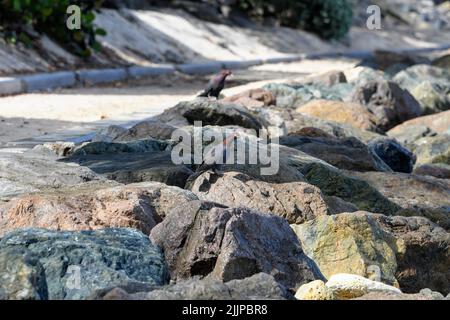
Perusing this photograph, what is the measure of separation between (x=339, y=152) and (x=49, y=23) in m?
8.92

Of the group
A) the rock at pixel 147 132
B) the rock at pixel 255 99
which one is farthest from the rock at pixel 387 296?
the rock at pixel 255 99

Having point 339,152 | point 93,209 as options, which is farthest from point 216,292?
point 339,152

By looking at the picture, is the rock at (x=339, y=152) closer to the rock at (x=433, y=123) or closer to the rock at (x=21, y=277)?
the rock at (x=433, y=123)

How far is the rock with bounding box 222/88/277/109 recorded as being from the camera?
1316 centimetres

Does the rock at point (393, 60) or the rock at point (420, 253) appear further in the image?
the rock at point (393, 60)

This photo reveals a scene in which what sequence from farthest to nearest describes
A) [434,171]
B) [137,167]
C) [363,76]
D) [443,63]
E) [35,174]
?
1. [443,63]
2. [363,76]
3. [434,171]
4. [137,167]
5. [35,174]

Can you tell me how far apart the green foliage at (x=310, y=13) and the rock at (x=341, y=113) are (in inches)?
596

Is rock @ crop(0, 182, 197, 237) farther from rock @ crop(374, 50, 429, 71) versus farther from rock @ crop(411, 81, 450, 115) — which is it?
rock @ crop(374, 50, 429, 71)

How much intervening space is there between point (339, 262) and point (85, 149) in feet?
8.47

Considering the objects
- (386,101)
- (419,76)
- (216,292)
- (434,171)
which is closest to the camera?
(216,292)

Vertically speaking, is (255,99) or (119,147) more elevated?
(119,147)

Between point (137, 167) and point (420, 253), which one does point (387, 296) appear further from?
point (137, 167)

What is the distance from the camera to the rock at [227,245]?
591cm

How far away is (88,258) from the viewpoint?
5.57 meters
